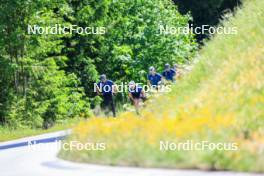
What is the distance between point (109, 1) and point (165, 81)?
2662 centimetres

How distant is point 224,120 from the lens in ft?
43.5

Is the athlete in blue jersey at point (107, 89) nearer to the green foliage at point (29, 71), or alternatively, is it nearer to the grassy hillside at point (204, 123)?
the grassy hillside at point (204, 123)

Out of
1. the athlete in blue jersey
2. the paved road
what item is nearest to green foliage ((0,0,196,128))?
the athlete in blue jersey

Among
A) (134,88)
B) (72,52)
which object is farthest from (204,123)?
(72,52)

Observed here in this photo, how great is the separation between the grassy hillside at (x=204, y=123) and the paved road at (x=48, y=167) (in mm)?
353

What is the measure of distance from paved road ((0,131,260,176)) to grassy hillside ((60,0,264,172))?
0.35 m

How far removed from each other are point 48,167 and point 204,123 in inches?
130

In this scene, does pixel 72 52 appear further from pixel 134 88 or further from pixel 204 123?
pixel 204 123

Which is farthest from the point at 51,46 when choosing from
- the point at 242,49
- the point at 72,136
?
the point at 72,136

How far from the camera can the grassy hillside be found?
11.9 metres

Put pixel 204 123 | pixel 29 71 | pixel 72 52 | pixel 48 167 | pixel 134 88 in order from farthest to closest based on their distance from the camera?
pixel 72 52 → pixel 29 71 → pixel 134 88 → pixel 48 167 → pixel 204 123

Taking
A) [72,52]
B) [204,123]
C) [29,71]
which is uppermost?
[72,52]

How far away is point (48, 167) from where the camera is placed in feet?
47.8

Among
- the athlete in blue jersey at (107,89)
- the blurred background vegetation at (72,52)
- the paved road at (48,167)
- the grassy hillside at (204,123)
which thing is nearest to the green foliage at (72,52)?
the blurred background vegetation at (72,52)
